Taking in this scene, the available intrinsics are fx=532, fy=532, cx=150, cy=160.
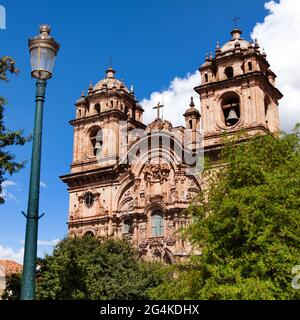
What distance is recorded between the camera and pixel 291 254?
14742 millimetres

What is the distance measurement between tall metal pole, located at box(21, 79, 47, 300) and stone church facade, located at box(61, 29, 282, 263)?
26065 millimetres

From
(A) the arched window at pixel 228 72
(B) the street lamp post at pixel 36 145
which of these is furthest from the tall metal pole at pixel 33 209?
(A) the arched window at pixel 228 72

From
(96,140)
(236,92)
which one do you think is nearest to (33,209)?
(236,92)

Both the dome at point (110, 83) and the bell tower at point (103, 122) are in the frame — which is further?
the dome at point (110, 83)

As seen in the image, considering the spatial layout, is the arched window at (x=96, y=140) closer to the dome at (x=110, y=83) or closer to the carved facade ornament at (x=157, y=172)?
the dome at (x=110, y=83)

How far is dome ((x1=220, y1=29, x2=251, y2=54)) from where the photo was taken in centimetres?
3769

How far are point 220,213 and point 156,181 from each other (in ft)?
69.9

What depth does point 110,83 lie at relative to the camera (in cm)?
4322

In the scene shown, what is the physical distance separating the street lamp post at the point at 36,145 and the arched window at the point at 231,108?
1117 inches

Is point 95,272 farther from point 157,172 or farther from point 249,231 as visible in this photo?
point 249,231

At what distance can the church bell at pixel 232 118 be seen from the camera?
3566 centimetres

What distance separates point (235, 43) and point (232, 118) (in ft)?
19.2
